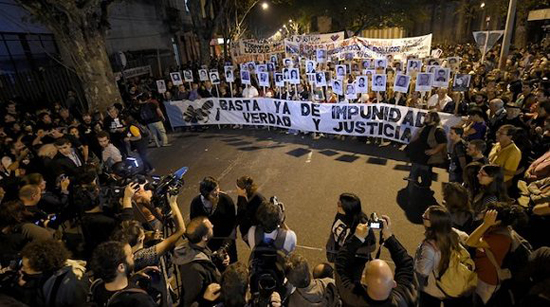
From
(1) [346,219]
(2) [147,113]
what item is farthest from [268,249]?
(2) [147,113]

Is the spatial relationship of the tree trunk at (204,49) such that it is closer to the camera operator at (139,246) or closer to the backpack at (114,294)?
the camera operator at (139,246)

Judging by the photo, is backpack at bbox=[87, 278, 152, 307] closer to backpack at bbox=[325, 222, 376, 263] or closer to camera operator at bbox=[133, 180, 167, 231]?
camera operator at bbox=[133, 180, 167, 231]

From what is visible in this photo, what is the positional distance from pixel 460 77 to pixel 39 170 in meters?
Result: 8.80

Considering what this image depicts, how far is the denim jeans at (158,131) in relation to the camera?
9719 mm

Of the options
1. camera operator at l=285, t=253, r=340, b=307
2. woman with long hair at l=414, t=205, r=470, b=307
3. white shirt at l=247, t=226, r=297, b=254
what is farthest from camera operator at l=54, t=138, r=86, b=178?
woman with long hair at l=414, t=205, r=470, b=307

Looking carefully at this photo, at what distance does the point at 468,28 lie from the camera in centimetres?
4231

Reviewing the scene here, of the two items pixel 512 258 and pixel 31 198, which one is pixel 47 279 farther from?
pixel 512 258

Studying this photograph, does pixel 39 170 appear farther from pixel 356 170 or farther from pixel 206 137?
pixel 356 170

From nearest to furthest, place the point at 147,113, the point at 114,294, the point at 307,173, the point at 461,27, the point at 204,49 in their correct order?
the point at 114,294 < the point at 307,173 < the point at 147,113 < the point at 204,49 < the point at 461,27

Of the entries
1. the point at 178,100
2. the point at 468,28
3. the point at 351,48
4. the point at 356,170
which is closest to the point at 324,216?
the point at 356,170

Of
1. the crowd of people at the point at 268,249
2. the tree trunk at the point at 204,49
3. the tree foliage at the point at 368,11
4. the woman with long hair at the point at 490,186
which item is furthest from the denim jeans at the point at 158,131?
the tree foliage at the point at 368,11

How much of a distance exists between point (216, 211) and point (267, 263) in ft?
4.08

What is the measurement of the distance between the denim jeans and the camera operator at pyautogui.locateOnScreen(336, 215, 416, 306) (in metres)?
8.33

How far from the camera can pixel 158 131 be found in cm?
986
